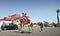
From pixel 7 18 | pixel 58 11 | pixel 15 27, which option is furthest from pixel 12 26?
pixel 7 18

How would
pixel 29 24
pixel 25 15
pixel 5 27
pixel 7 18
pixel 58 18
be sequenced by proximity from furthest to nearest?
pixel 7 18
pixel 58 18
pixel 5 27
pixel 29 24
pixel 25 15

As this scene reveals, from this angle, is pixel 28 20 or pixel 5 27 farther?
pixel 5 27

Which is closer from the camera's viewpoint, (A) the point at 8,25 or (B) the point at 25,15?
(B) the point at 25,15

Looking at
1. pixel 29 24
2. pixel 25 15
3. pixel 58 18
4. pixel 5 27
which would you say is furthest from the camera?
pixel 58 18

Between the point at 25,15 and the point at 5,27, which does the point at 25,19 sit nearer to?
the point at 25,15

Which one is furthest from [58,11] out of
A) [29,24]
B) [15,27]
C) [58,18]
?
[29,24]

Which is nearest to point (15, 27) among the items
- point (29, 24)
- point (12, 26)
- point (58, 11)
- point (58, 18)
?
point (12, 26)

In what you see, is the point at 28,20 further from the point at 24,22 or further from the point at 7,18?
the point at 7,18

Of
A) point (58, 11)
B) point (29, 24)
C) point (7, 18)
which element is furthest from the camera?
point (7, 18)

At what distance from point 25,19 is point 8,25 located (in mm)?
11919

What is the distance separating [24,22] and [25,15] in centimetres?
129

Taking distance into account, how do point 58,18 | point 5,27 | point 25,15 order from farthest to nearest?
point 58,18
point 5,27
point 25,15

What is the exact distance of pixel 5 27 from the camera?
31.1 meters

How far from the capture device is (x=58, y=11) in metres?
79.0
